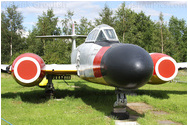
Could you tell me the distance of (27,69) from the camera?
742cm

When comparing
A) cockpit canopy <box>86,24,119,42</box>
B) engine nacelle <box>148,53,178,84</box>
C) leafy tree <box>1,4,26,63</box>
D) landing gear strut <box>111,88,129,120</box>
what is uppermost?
leafy tree <box>1,4,26,63</box>

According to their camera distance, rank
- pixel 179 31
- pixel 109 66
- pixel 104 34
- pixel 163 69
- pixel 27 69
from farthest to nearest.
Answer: pixel 179 31, pixel 163 69, pixel 27 69, pixel 104 34, pixel 109 66

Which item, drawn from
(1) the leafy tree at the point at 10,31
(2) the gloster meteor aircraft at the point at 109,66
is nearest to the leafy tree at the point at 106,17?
(1) the leafy tree at the point at 10,31

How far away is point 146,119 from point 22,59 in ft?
15.8

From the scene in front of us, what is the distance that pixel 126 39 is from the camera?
30703mm

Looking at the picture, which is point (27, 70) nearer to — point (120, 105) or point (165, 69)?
point (120, 105)

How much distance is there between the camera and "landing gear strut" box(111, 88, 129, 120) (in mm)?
5645

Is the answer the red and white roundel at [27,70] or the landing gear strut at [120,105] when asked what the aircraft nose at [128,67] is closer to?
the landing gear strut at [120,105]

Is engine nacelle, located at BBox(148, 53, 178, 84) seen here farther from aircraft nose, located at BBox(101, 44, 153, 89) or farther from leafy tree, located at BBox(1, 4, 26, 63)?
leafy tree, located at BBox(1, 4, 26, 63)

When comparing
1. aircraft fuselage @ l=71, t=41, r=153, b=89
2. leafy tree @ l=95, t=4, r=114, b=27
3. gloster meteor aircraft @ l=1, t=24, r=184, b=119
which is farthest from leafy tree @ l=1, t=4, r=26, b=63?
aircraft fuselage @ l=71, t=41, r=153, b=89

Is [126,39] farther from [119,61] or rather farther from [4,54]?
[119,61]

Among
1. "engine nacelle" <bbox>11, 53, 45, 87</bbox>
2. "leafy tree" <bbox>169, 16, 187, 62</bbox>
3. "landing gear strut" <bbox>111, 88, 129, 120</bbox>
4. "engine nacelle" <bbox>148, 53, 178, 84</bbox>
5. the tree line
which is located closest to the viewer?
"landing gear strut" <bbox>111, 88, 129, 120</bbox>

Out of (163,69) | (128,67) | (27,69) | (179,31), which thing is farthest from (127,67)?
(179,31)

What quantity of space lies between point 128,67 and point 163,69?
4.13 metres
